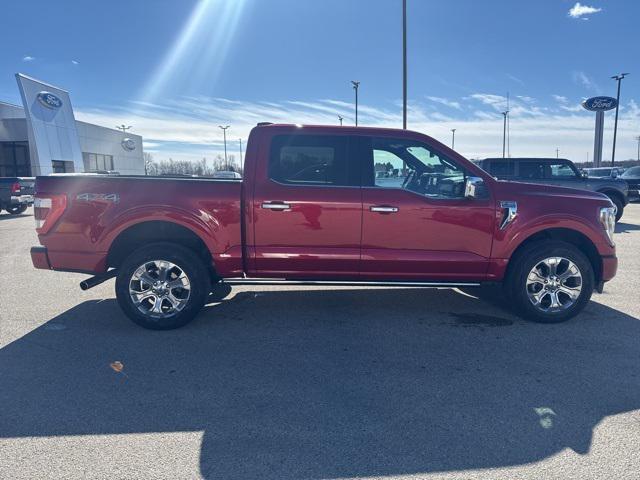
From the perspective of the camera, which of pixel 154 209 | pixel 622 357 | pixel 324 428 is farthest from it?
pixel 154 209

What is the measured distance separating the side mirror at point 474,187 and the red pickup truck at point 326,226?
1 centimetres

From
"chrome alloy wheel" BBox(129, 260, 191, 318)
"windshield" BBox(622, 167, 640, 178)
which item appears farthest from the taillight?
"windshield" BBox(622, 167, 640, 178)

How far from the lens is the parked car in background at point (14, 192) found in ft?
53.5

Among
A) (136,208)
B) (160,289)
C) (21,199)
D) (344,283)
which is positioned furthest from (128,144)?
(344,283)

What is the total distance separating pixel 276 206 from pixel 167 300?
150 cm

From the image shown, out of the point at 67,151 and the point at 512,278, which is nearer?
the point at 512,278

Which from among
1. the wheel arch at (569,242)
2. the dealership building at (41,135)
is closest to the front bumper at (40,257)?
the wheel arch at (569,242)

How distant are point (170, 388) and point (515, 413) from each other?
8.21 ft

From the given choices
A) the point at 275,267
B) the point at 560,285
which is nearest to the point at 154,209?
the point at 275,267

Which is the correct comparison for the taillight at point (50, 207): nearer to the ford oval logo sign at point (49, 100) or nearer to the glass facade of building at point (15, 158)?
the ford oval logo sign at point (49, 100)

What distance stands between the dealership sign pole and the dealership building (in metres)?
38.7

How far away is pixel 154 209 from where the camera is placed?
4469 millimetres

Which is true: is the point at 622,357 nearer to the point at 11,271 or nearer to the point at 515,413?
the point at 515,413

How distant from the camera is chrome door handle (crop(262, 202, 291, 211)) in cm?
448
